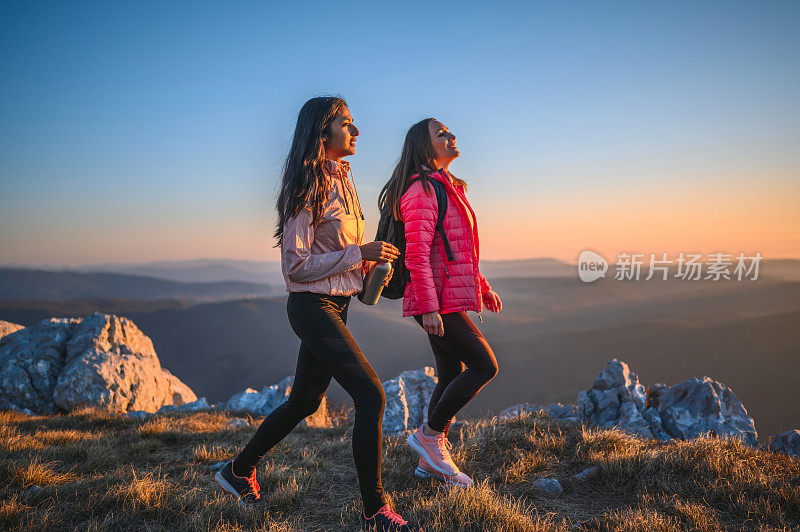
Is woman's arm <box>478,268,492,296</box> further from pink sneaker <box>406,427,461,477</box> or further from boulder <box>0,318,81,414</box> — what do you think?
boulder <box>0,318,81,414</box>

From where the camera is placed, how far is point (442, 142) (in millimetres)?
3486

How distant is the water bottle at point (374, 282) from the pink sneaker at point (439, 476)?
150 cm

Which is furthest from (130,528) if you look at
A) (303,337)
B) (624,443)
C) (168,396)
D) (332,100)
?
(168,396)

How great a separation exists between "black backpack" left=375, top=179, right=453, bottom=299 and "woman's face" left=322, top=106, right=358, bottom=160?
28.7 inches

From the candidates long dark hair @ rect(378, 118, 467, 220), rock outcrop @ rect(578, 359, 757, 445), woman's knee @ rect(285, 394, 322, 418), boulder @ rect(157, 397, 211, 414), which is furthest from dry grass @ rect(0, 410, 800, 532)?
boulder @ rect(157, 397, 211, 414)

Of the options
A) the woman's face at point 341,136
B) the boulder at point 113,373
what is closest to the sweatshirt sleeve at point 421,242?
the woman's face at point 341,136

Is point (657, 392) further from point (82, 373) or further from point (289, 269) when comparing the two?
point (82, 373)

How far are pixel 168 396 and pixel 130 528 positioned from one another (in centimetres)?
601

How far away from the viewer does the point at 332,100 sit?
281 centimetres

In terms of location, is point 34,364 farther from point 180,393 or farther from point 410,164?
point 410,164

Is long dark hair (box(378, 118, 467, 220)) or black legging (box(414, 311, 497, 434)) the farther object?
long dark hair (box(378, 118, 467, 220))

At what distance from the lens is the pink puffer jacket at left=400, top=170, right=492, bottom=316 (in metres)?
3.16

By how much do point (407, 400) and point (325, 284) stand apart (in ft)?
17.3

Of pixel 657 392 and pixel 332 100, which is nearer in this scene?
pixel 332 100
